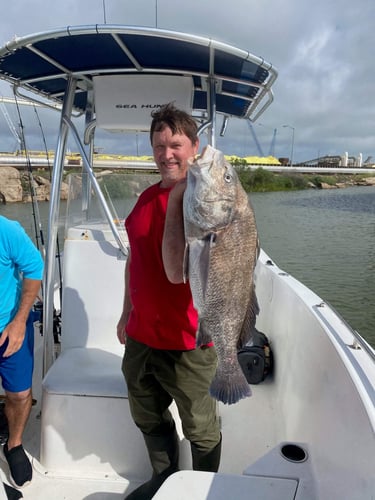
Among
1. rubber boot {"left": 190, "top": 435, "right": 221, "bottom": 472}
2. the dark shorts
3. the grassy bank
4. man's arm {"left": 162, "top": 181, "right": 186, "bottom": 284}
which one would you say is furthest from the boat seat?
the grassy bank

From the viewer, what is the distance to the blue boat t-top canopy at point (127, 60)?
2387 mm

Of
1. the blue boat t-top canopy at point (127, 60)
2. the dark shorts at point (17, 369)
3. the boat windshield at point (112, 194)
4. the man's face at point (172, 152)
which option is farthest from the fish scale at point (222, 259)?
the boat windshield at point (112, 194)

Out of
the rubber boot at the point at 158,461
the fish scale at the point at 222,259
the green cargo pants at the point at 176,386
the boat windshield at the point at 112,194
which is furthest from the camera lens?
the boat windshield at the point at 112,194

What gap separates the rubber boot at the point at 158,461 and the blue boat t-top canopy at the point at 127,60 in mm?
2502

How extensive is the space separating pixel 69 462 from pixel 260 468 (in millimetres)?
1548

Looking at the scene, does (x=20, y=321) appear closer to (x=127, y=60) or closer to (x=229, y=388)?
(x=229, y=388)

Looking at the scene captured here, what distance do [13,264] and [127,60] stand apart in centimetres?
176

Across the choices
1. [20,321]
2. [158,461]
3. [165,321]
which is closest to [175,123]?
[165,321]

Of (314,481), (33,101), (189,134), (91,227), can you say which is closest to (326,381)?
(314,481)

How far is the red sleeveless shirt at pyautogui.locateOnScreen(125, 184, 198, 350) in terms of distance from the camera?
74.3 inches

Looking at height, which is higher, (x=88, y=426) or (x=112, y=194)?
(x=112, y=194)

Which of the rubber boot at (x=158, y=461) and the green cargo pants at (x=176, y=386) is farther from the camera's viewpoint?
the rubber boot at (x=158, y=461)

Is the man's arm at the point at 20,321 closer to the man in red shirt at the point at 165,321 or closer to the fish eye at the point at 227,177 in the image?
the man in red shirt at the point at 165,321

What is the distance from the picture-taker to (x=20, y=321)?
2.51 meters
